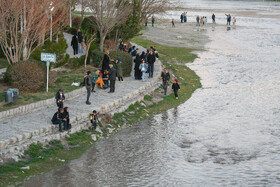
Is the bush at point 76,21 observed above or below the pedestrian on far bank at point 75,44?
above

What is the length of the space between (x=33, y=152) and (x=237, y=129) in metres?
8.83

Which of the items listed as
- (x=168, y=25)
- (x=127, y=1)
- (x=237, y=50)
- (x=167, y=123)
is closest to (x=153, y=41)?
(x=237, y=50)

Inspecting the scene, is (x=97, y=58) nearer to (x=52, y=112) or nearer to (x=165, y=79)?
(x=165, y=79)

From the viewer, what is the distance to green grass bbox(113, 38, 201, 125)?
21725 mm

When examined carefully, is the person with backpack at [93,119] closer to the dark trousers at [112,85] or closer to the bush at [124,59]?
the dark trousers at [112,85]

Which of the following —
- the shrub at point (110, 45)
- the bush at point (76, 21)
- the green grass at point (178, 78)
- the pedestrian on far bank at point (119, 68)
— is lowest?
the green grass at point (178, 78)

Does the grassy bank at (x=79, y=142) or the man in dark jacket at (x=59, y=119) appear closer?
the grassy bank at (x=79, y=142)

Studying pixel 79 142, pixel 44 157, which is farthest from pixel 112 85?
pixel 44 157

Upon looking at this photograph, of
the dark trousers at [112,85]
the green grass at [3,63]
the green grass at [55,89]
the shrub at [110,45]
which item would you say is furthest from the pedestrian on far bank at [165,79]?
the shrub at [110,45]

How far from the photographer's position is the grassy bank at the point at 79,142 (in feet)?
48.1

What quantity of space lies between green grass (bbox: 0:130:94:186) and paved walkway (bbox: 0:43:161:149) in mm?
849

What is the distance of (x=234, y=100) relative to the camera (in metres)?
25.7

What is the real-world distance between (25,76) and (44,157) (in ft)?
20.9

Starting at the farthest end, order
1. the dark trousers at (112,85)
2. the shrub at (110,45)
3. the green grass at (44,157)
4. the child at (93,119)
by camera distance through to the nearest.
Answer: the shrub at (110,45)
the dark trousers at (112,85)
the child at (93,119)
the green grass at (44,157)
